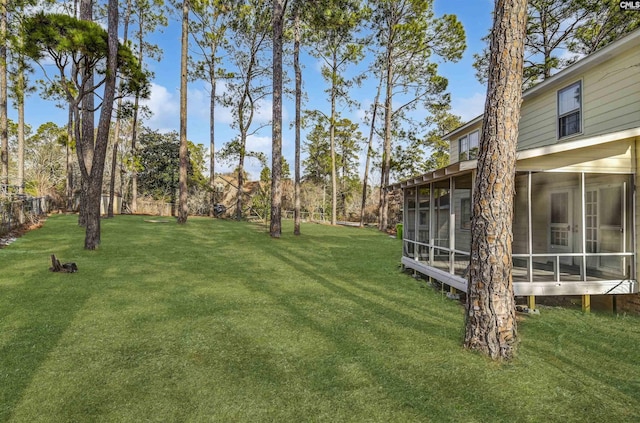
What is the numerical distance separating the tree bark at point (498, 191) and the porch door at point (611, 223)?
4302mm

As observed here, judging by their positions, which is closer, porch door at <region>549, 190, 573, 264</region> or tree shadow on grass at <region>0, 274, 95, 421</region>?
tree shadow on grass at <region>0, 274, 95, 421</region>

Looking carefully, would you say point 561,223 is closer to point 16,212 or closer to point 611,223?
point 611,223

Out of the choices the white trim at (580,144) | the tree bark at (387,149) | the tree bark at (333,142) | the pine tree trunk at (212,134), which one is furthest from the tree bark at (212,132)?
the white trim at (580,144)

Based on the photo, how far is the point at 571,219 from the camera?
324 inches

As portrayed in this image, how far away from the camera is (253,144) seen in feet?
81.2

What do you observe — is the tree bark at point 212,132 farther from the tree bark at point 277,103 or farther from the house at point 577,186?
the house at point 577,186

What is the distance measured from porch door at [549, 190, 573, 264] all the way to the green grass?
3.09 m

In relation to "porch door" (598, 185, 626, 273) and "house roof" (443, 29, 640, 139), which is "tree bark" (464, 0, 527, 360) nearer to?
"porch door" (598, 185, 626, 273)

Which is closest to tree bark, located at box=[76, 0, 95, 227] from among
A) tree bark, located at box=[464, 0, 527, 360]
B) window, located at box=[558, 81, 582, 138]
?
tree bark, located at box=[464, 0, 527, 360]

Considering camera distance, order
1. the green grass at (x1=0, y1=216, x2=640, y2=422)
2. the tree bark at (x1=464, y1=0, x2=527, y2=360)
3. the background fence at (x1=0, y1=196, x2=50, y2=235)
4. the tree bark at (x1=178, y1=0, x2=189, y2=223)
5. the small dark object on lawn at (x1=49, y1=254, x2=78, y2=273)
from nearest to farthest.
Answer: the green grass at (x1=0, y1=216, x2=640, y2=422)
the tree bark at (x1=464, y1=0, x2=527, y2=360)
the small dark object on lawn at (x1=49, y1=254, x2=78, y2=273)
the background fence at (x1=0, y1=196, x2=50, y2=235)
the tree bark at (x1=178, y1=0, x2=189, y2=223)

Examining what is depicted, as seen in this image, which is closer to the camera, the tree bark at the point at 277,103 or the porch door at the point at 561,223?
the porch door at the point at 561,223

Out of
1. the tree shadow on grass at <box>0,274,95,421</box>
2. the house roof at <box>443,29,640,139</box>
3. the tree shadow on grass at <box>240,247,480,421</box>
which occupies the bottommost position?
the tree shadow on grass at <box>240,247,480,421</box>

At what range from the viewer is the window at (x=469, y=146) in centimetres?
1265

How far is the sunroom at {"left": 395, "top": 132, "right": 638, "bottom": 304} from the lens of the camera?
5961mm
